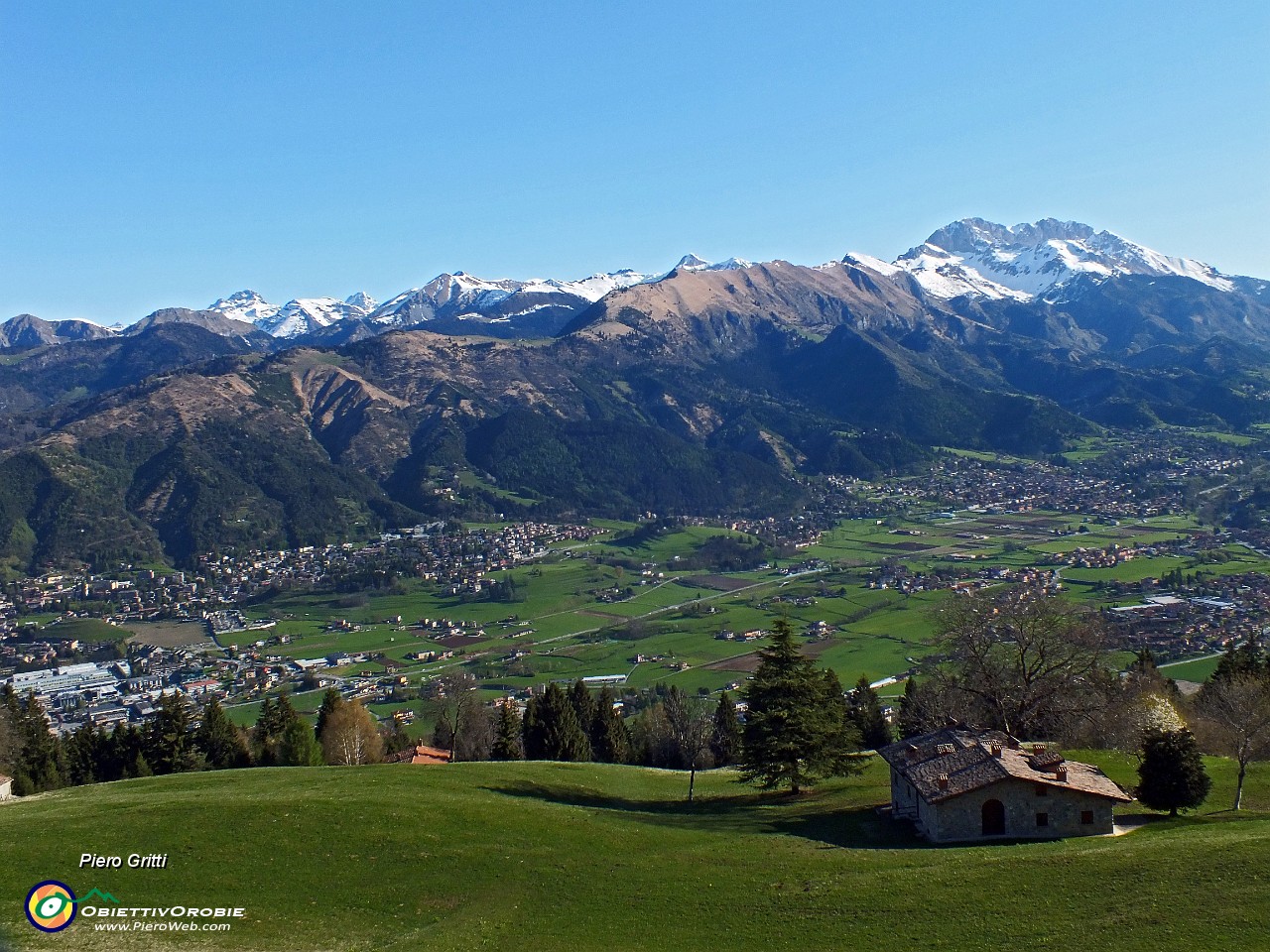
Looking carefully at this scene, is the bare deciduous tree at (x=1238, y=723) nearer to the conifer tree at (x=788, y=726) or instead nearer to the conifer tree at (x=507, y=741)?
the conifer tree at (x=788, y=726)

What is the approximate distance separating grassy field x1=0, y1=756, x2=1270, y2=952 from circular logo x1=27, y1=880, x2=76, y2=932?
379 mm

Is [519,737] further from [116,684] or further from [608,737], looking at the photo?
[116,684]

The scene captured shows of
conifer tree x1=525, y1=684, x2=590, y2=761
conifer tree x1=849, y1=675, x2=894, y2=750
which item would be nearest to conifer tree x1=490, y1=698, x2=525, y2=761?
conifer tree x1=525, y1=684, x2=590, y2=761

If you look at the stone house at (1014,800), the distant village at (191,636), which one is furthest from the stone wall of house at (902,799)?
the distant village at (191,636)

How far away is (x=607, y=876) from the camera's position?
30062 millimetres

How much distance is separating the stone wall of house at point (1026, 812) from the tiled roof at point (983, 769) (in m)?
0.32

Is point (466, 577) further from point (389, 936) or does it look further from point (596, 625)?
point (389, 936)

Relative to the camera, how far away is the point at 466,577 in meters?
178

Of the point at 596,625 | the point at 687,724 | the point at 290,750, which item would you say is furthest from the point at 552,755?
the point at 596,625

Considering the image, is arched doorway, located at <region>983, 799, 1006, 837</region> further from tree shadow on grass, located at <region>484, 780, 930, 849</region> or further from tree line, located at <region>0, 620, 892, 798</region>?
tree line, located at <region>0, 620, 892, 798</region>

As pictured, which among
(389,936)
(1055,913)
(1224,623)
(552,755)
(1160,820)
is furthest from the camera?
(1224,623)

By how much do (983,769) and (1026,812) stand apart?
2.02 meters

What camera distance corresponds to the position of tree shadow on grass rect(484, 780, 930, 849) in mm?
34547

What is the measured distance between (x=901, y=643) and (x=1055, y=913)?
95627mm
